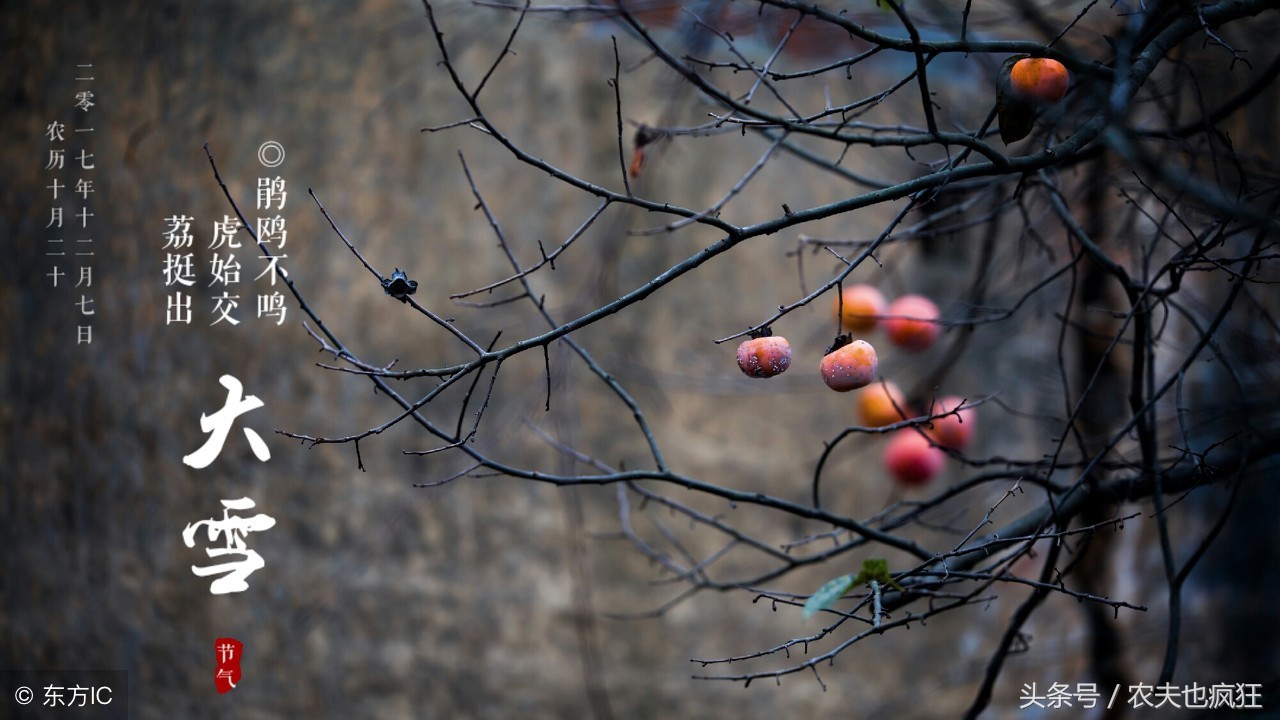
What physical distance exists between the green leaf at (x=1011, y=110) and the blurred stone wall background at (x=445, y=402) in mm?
1238

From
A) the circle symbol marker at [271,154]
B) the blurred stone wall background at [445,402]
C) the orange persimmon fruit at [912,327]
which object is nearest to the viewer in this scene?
the orange persimmon fruit at [912,327]

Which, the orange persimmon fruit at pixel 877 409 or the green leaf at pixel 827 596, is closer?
the green leaf at pixel 827 596

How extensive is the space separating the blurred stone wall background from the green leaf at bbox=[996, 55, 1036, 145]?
1.24 meters

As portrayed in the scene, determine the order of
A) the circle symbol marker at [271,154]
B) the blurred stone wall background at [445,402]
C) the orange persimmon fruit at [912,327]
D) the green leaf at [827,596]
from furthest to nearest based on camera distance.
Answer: the circle symbol marker at [271,154]
the blurred stone wall background at [445,402]
the orange persimmon fruit at [912,327]
the green leaf at [827,596]

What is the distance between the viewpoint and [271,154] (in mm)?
2480

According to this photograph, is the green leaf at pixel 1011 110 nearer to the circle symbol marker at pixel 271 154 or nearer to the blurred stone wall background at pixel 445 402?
the blurred stone wall background at pixel 445 402

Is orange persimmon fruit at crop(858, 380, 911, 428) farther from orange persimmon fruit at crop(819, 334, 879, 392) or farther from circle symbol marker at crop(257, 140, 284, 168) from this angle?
circle symbol marker at crop(257, 140, 284, 168)

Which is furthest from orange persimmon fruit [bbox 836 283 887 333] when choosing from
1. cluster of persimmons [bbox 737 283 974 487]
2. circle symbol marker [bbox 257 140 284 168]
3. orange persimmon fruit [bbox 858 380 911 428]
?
circle symbol marker [bbox 257 140 284 168]

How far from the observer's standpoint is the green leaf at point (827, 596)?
0.90m

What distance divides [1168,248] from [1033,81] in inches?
79.9

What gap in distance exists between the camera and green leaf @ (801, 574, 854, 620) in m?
0.90

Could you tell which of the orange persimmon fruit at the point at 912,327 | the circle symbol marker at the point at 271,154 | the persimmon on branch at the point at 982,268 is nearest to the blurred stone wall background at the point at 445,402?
the circle symbol marker at the point at 271,154

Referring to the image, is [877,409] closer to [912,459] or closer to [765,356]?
[912,459]

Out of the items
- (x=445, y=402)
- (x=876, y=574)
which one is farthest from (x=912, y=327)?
(x=445, y=402)
